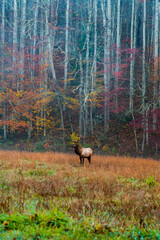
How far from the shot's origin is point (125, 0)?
103ft

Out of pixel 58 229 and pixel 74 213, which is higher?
pixel 58 229

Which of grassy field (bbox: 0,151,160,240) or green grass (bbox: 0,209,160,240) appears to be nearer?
green grass (bbox: 0,209,160,240)

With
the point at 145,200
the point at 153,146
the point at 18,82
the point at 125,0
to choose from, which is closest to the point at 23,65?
the point at 18,82

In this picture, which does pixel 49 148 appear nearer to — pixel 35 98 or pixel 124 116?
pixel 35 98

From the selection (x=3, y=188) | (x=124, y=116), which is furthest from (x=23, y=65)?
(x=3, y=188)

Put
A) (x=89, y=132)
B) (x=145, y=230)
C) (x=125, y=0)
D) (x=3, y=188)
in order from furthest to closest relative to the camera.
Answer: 1. (x=125, y=0)
2. (x=89, y=132)
3. (x=3, y=188)
4. (x=145, y=230)

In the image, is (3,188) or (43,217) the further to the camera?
(3,188)

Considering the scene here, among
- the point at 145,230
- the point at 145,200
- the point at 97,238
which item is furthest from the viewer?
the point at 145,200

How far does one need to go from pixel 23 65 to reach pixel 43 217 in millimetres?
17882

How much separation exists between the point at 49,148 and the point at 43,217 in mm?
13770

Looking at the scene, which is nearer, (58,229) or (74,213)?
(58,229)

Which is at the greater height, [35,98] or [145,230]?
[35,98]

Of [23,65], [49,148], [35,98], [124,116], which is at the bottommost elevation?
[49,148]

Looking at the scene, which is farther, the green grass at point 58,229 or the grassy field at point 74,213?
the grassy field at point 74,213
